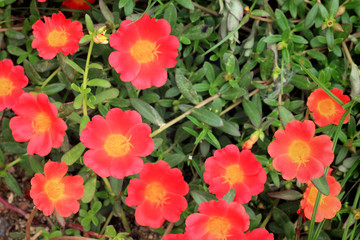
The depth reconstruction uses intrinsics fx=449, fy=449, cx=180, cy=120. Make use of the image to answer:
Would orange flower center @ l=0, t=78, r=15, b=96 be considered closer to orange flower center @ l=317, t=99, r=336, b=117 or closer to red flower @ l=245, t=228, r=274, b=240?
red flower @ l=245, t=228, r=274, b=240

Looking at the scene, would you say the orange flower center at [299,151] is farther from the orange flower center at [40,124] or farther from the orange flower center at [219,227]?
the orange flower center at [40,124]

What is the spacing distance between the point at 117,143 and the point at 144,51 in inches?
16.5

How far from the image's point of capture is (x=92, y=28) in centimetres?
193

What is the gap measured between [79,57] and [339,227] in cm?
157

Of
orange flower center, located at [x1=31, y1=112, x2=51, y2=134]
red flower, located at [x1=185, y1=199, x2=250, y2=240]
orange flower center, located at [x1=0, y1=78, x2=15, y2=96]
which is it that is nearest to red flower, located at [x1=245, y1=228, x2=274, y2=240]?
red flower, located at [x1=185, y1=199, x2=250, y2=240]

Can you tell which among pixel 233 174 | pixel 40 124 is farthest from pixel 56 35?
pixel 233 174

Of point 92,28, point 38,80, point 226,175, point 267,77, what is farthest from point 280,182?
point 38,80

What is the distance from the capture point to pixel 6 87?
2.01 meters

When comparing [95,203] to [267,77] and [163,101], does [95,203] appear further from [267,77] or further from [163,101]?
[267,77]

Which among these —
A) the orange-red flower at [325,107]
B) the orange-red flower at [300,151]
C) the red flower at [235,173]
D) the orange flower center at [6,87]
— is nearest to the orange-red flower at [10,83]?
the orange flower center at [6,87]

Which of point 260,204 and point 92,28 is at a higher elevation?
point 92,28

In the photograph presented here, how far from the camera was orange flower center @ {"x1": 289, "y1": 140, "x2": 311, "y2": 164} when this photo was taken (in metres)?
1.89

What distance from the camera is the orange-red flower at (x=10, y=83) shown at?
1988 millimetres

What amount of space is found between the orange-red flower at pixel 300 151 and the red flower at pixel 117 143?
0.54 meters
